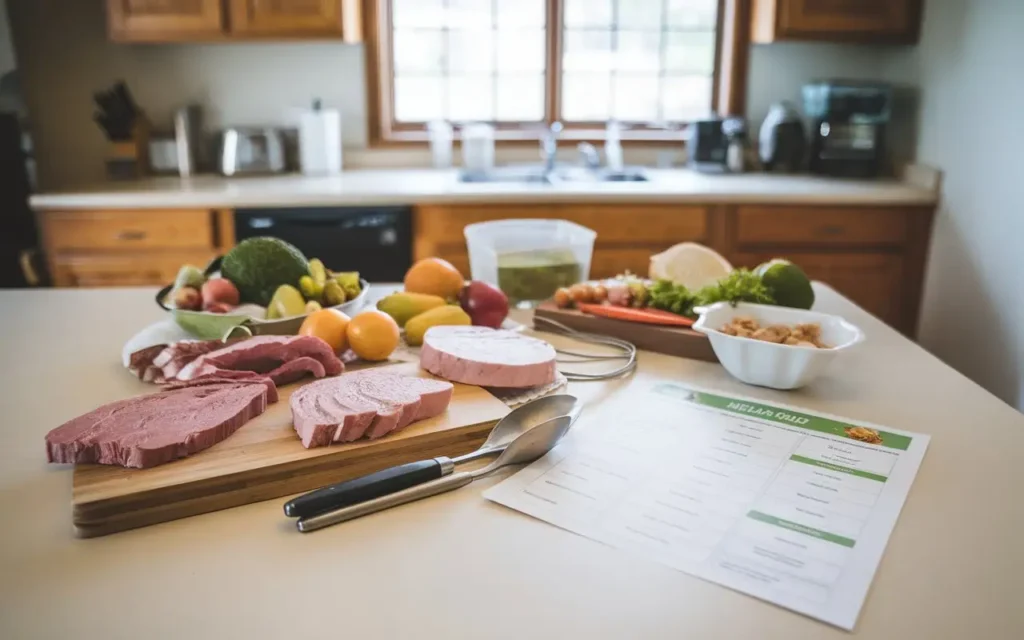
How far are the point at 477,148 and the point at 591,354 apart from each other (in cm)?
228

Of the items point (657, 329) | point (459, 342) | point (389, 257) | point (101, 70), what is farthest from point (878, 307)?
point (101, 70)

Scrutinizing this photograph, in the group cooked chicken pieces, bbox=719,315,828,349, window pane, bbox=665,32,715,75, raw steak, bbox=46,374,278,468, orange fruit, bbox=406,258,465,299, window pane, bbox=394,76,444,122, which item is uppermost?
window pane, bbox=665,32,715,75

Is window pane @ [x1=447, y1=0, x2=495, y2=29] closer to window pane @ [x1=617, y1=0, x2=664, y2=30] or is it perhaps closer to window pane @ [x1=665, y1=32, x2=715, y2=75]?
window pane @ [x1=617, y1=0, x2=664, y2=30]

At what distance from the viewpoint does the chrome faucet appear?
335cm

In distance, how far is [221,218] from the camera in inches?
111

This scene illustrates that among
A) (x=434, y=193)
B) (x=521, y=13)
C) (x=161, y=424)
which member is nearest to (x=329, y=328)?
(x=161, y=424)

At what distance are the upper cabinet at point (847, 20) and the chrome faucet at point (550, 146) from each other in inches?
37.7

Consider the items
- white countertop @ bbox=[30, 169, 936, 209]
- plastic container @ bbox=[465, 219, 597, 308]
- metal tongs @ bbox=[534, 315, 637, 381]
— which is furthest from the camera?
white countertop @ bbox=[30, 169, 936, 209]

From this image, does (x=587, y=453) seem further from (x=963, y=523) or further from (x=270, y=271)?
(x=270, y=271)

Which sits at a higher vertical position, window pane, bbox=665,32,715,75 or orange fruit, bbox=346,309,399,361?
window pane, bbox=665,32,715,75

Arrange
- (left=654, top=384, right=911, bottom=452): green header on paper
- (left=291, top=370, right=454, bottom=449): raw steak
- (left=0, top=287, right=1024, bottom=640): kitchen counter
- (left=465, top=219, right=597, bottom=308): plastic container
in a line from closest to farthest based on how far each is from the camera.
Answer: (left=0, top=287, right=1024, bottom=640): kitchen counter < (left=291, top=370, right=454, bottom=449): raw steak < (left=654, top=384, right=911, bottom=452): green header on paper < (left=465, top=219, right=597, bottom=308): plastic container

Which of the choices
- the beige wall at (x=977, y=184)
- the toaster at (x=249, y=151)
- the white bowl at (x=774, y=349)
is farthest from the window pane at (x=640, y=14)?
the white bowl at (x=774, y=349)

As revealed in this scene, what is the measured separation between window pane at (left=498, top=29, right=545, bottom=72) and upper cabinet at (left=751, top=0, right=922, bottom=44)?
1.00 metres

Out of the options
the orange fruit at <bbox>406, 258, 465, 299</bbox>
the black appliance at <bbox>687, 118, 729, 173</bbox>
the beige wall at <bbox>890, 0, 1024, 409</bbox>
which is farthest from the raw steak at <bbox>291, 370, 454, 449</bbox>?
the black appliance at <bbox>687, 118, 729, 173</bbox>
